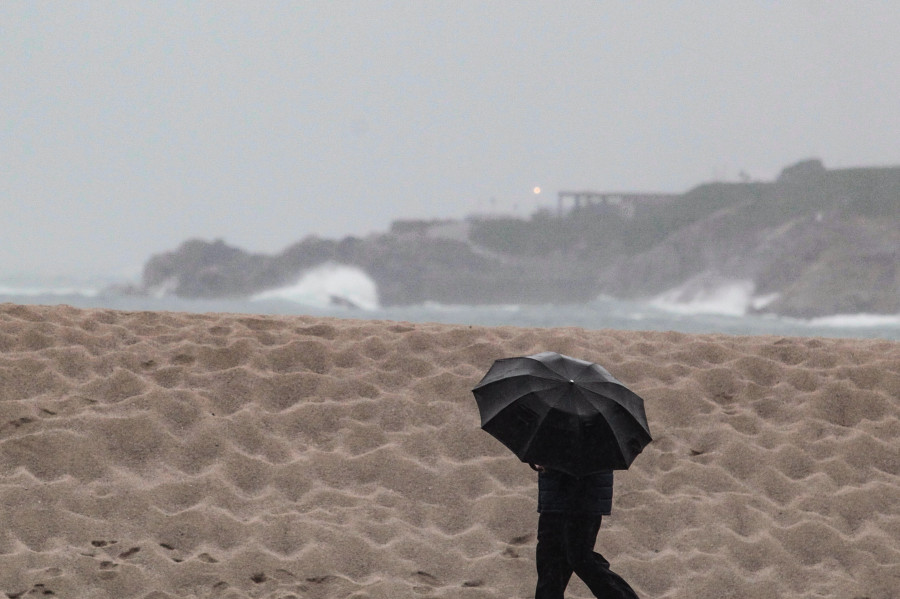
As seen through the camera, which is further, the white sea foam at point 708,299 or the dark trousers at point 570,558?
the white sea foam at point 708,299

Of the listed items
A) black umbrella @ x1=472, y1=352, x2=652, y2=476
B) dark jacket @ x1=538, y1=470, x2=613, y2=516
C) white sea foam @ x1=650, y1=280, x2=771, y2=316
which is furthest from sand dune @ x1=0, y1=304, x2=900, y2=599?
white sea foam @ x1=650, y1=280, x2=771, y2=316

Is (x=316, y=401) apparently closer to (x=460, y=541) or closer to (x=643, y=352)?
(x=460, y=541)

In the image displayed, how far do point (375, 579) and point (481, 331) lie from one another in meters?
2.80

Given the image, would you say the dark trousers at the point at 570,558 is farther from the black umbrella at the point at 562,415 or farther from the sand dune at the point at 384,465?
the sand dune at the point at 384,465

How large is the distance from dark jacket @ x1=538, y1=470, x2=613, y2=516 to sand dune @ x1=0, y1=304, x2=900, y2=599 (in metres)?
0.78

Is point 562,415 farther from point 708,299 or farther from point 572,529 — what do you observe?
point 708,299

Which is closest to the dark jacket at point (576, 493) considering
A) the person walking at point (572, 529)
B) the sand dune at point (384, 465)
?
the person walking at point (572, 529)

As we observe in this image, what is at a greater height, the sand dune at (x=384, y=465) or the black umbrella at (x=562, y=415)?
the black umbrella at (x=562, y=415)

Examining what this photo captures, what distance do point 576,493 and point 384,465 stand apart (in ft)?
5.57

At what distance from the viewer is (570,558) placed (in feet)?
10.2

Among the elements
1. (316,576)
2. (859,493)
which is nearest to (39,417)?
(316,576)

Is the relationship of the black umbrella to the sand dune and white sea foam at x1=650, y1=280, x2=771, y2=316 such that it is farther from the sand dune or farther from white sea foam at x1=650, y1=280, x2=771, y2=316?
white sea foam at x1=650, y1=280, x2=771, y2=316

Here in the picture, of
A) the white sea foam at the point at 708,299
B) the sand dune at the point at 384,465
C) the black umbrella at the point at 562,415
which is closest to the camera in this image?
the black umbrella at the point at 562,415

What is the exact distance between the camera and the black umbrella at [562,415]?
3.04m
